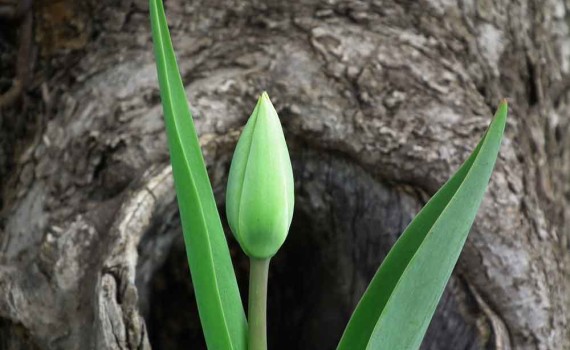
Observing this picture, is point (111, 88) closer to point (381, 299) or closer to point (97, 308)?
point (97, 308)

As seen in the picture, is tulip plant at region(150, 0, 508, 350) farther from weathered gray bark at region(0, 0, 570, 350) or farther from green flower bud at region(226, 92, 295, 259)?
weathered gray bark at region(0, 0, 570, 350)

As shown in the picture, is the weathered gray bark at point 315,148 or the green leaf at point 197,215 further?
the weathered gray bark at point 315,148

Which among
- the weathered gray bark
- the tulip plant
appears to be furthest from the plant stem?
the weathered gray bark

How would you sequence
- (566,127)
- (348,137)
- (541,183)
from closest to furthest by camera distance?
(348,137) → (541,183) → (566,127)

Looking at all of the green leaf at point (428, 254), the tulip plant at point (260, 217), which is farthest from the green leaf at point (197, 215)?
the green leaf at point (428, 254)

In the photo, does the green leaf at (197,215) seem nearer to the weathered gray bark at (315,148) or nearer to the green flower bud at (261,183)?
the green flower bud at (261,183)

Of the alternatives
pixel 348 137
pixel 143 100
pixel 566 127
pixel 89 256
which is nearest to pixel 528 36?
pixel 566 127
